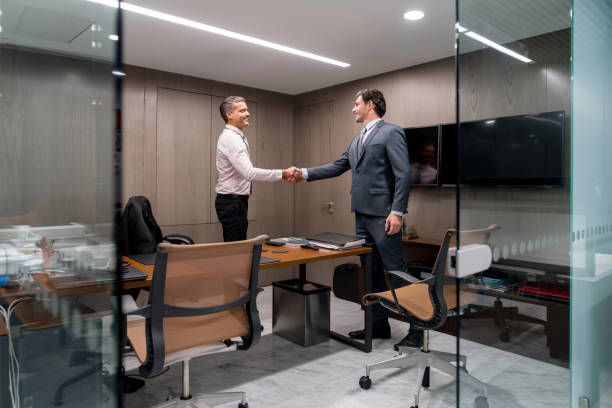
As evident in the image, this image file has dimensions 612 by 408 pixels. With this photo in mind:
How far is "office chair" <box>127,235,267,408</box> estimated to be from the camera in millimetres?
1640

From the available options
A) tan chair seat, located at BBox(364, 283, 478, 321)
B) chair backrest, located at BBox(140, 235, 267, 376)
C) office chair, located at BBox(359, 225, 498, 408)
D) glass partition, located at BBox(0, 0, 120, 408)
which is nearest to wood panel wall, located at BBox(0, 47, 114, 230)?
glass partition, located at BBox(0, 0, 120, 408)

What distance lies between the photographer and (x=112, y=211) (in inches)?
26.5

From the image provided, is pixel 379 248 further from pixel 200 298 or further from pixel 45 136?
pixel 45 136

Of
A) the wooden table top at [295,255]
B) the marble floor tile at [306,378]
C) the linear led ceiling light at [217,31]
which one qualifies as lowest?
the marble floor tile at [306,378]

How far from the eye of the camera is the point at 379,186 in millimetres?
3053

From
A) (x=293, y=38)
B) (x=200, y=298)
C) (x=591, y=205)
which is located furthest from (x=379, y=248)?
(x=591, y=205)

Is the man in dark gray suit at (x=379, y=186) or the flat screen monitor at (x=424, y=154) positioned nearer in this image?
the man in dark gray suit at (x=379, y=186)

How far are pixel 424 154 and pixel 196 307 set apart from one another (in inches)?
114

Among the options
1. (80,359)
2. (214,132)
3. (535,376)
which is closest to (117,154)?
(80,359)

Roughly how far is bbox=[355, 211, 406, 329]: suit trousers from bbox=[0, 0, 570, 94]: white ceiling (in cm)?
147

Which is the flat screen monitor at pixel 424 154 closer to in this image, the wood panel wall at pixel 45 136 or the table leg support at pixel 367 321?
the table leg support at pixel 367 321

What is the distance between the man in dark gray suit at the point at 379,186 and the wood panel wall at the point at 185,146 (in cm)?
213

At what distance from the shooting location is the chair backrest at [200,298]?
1.64 metres

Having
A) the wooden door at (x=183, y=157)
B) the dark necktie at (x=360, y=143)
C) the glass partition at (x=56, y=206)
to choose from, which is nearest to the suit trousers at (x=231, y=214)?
the dark necktie at (x=360, y=143)
